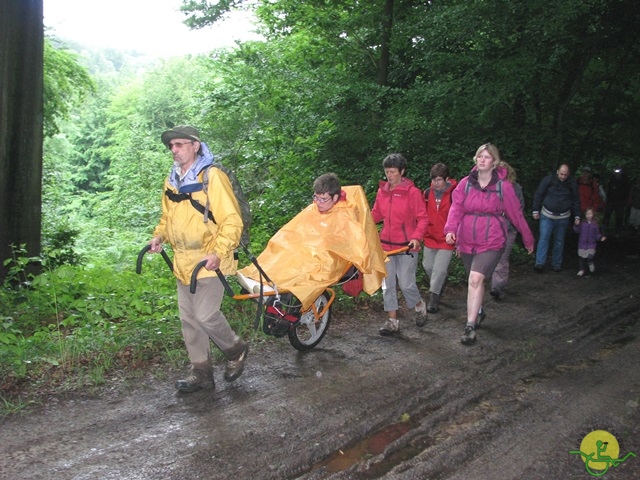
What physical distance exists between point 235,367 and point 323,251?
1391 millimetres

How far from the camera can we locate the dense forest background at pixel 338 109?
25.0ft

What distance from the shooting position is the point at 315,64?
14.1 m

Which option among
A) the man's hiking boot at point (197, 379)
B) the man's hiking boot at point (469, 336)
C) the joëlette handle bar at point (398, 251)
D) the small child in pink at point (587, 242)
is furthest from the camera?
the small child in pink at point (587, 242)

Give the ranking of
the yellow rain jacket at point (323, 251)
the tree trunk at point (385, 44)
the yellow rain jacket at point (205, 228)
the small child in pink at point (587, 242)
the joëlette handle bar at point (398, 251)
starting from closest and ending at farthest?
the yellow rain jacket at point (205, 228) → the yellow rain jacket at point (323, 251) → the joëlette handle bar at point (398, 251) → the small child in pink at point (587, 242) → the tree trunk at point (385, 44)

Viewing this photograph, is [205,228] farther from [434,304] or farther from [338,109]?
[338,109]

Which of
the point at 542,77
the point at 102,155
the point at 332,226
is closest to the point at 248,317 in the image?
the point at 332,226

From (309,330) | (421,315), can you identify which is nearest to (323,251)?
(309,330)

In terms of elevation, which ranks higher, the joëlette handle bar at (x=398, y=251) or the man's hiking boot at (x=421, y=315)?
the joëlette handle bar at (x=398, y=251)

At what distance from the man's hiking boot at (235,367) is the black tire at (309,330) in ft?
2.33

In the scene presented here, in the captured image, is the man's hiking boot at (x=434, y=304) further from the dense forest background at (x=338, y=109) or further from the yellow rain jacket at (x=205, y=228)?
the yellow rain jacket at (x=205, y=228)

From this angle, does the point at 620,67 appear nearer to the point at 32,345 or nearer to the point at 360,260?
the point at 360,260

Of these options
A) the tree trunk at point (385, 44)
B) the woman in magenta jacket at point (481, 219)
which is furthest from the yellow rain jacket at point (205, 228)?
the tree trunk at point (385, 44)

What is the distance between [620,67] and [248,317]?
13.1 metres

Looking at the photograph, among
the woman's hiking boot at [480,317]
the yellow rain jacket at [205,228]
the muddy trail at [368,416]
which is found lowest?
the muddy trail at [368,416]
